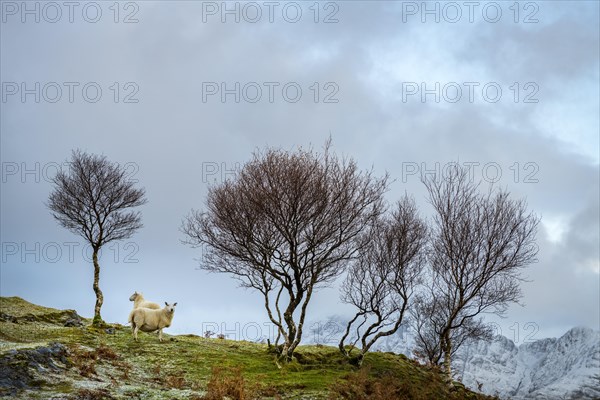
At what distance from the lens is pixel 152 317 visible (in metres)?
33.1

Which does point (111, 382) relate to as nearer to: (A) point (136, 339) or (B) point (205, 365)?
(B) point (205, 365)

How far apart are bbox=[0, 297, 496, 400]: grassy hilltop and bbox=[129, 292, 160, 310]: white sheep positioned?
2064 millimetres

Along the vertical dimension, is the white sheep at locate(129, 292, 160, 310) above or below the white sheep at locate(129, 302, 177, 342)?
above

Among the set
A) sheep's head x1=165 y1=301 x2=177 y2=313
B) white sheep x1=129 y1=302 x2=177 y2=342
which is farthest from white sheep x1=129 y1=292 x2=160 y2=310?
sheep's head x1=165 y1=301 x2=177 y2=313

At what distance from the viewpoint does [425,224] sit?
39.6 m

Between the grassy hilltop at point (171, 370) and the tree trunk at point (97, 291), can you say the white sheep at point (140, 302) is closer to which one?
the grassy hilltop at point (171, 370)

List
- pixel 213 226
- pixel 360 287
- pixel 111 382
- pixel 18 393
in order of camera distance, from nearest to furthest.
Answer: pixel 18 393 < pixel 111 382 < pixel 213 226 < pixel 360 287

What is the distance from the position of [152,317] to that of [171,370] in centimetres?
818

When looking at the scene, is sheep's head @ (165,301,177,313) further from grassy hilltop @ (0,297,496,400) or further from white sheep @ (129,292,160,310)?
white sheep @ (129,292,160,310)

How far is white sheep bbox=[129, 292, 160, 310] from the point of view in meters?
35.9

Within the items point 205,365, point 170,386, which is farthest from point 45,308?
point 170,386

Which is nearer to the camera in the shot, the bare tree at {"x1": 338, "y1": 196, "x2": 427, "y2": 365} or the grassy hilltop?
the grassy hilltop

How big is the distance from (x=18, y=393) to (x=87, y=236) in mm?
29646

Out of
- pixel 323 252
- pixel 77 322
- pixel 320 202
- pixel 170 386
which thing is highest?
pixel 320 202
